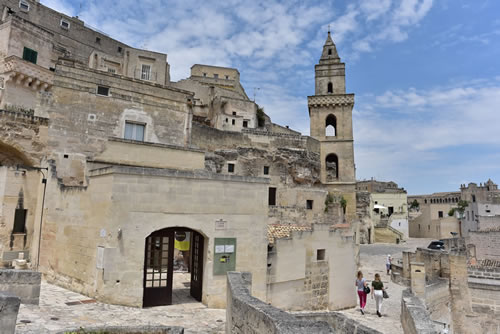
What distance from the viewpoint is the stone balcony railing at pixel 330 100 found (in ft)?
117

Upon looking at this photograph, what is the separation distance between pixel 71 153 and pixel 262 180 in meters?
8.47

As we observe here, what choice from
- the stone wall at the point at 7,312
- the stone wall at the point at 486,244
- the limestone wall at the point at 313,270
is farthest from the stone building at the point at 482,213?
the stone wall at the point at 7,312

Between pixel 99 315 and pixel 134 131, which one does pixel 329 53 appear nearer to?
pixel 134 131

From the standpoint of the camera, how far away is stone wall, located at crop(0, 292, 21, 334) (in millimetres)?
4543

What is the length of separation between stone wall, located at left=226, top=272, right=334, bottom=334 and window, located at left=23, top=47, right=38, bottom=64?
18.0 m

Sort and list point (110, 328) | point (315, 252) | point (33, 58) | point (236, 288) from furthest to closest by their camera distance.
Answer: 1. point (33, 58)
2. point (315, 252)
3. point (236, 288)
4. point (110, 328)

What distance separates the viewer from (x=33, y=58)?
18.4 meters

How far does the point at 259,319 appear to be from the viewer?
15.4ft

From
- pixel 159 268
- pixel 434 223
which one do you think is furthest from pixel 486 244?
pixel 159 268

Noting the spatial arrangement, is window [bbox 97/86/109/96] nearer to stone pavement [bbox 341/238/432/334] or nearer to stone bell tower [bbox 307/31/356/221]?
stone pavement [bbox 341/238/432/334]

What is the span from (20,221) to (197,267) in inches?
257

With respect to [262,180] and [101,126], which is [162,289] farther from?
[101,126]

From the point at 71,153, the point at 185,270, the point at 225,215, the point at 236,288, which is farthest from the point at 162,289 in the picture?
the point at 71,153

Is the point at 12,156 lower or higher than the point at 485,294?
higher
